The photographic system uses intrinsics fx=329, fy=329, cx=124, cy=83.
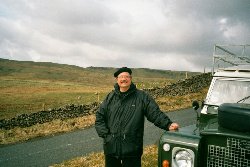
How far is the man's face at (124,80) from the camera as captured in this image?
16.0 ft

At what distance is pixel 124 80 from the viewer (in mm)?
4879

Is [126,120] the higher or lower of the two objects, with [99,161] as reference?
higher

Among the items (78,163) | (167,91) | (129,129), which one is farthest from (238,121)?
(167,91)

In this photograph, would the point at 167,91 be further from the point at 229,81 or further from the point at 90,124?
the point at 229,81

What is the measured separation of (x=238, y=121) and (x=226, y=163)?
1.66 feet

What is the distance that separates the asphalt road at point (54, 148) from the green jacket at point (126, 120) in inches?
248

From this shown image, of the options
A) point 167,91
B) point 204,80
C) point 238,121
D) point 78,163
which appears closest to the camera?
point 238,121

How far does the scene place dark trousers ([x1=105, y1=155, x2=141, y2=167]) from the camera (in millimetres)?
4703

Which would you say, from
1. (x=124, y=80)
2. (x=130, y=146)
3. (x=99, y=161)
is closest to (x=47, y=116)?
(x=99, y=161)

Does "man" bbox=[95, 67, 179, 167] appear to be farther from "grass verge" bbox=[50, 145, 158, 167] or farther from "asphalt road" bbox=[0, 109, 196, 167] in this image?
"asphalt road" bbox=[0, 109, 196, 167]

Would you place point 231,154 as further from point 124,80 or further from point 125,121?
point 124,80

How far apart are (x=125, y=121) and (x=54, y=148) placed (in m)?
8.90

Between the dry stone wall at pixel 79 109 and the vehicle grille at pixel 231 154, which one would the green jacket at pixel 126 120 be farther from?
the dry stone wall at pixel 79 109

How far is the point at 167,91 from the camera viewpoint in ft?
105
